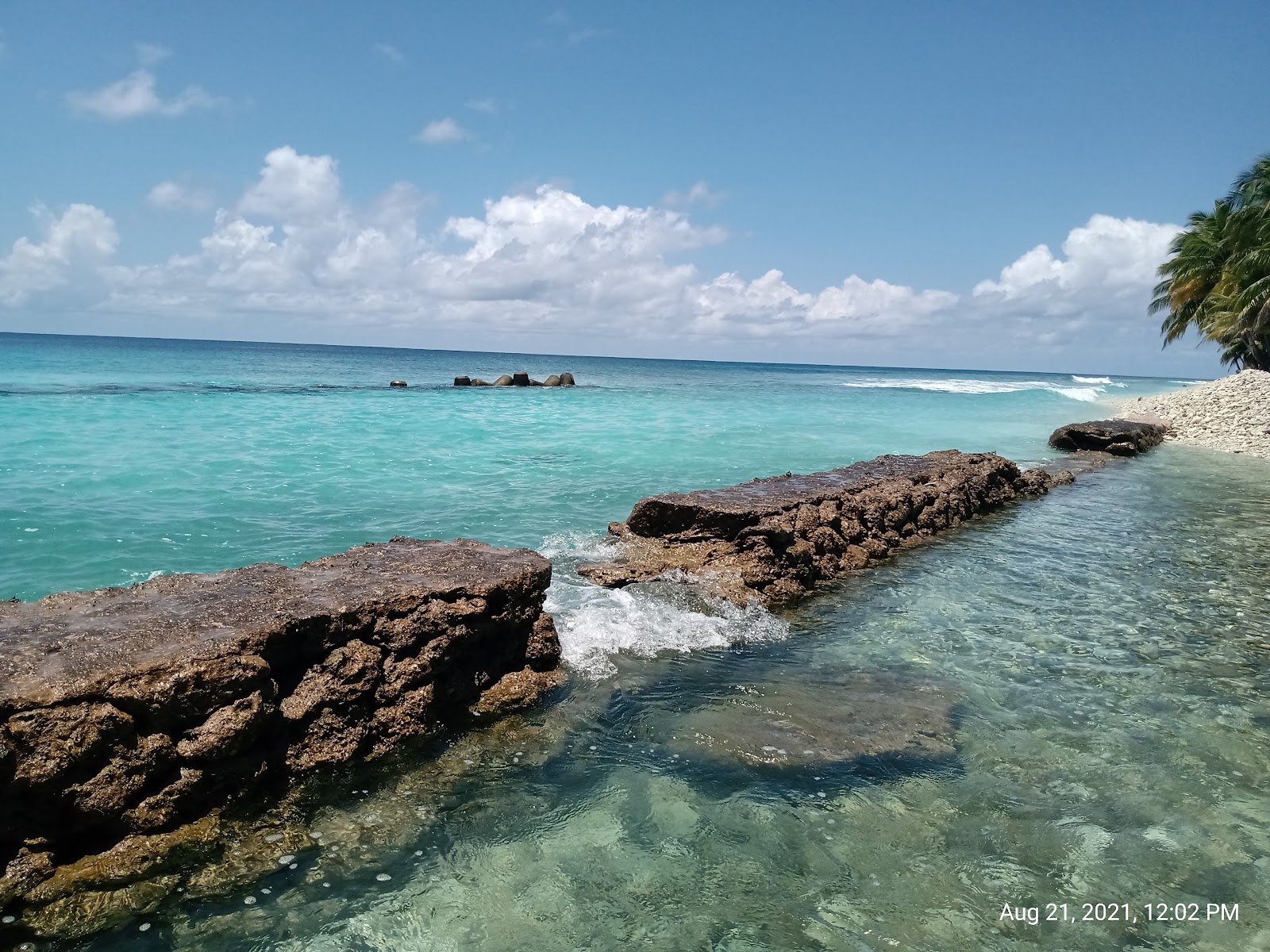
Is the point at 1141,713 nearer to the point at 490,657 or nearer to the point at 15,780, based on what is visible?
the point at 490,657

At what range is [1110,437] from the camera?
68.5 feet

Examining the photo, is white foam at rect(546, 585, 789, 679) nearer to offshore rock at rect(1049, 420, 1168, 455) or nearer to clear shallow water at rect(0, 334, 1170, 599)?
clear shallow water at rect(0, 334, 1170, 599)

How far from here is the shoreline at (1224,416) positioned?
22.7 metres

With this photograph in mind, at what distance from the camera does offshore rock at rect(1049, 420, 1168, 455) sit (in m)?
20.6

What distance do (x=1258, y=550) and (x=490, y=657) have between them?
1044 cm

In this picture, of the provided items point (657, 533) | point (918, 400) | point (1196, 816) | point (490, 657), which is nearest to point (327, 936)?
point (490, 657)

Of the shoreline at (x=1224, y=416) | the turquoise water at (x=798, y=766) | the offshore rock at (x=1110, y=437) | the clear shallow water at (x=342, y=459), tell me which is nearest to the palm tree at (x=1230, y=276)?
the shoreline at (x=1224, y=416)

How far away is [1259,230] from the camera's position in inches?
1270

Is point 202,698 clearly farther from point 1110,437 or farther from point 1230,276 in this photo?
point 1230,276

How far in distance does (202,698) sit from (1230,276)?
4432cm
